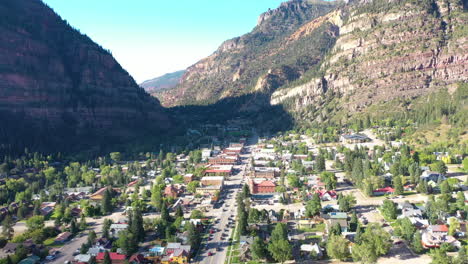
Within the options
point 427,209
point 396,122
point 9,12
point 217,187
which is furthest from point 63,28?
point 427,209

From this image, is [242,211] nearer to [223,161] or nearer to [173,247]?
[173,247]

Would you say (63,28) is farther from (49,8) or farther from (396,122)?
(396,122)

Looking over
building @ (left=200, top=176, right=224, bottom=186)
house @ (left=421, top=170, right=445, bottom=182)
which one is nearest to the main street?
building @ (left=200, top=176, right=224, bottom=186)

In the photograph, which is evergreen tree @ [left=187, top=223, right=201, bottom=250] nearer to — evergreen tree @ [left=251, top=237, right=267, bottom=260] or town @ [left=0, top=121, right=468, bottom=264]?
town @ [left=0, top=121, right=468, bottom=264]

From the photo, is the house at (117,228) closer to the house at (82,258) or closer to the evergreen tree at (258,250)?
the house at (82,258)

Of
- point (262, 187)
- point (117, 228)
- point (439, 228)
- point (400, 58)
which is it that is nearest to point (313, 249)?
point (439, 228)

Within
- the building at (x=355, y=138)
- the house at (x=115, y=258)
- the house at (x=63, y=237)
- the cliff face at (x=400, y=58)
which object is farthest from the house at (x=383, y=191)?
the cliff face at (x=400, y=58)
